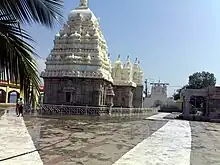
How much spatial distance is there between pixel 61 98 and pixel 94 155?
22024 mm

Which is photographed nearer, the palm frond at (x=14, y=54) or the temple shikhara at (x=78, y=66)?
the palm frond at (x=14, y=54)

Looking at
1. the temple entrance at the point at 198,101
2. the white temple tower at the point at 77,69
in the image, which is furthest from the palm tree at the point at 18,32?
the temple entrance at the point at 198,101

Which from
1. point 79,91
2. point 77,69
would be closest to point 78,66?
point 77,69

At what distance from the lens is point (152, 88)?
255 ft

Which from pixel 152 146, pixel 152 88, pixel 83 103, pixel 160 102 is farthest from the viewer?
pixel 152 88

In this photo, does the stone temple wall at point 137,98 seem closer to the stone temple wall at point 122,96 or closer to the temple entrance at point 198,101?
the stone temple wall at point 122,96

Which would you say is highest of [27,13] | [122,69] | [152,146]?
[122,69]

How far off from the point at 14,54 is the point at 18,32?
277 mm

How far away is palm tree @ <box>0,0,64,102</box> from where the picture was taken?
Result: 4004 mm

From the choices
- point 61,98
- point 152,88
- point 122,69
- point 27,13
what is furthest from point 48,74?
point 152,88

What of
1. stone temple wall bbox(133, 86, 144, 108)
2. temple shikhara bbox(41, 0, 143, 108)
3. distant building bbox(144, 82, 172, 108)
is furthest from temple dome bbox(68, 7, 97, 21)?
distant building bbox(144, 82, 172, 108)

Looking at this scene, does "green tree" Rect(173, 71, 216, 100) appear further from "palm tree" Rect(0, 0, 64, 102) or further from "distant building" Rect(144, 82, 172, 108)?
"palm tree" Rect(0, 0, 64, 102)

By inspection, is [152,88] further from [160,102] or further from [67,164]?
[67,164]

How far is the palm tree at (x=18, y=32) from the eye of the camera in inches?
158
